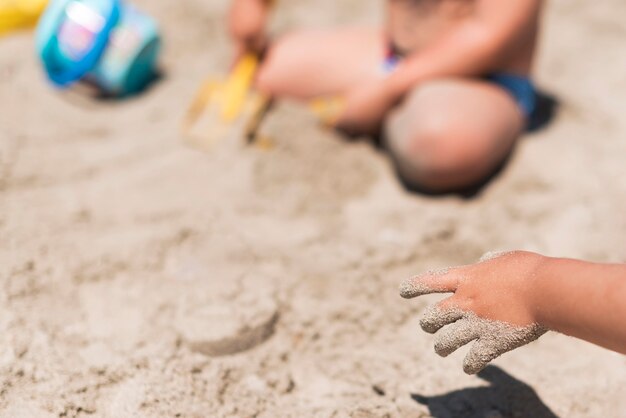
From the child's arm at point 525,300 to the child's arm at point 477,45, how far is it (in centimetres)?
83

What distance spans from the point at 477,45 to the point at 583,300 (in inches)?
37.1

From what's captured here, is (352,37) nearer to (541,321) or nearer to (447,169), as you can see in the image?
(447,169)

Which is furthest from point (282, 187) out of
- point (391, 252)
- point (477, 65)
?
point (477, 65)

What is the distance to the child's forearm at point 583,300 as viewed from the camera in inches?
33.1

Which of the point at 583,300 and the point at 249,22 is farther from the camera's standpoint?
the point at 249,22

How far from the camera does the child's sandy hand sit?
925 mm

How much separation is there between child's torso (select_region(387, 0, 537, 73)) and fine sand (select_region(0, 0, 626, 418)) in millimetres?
202

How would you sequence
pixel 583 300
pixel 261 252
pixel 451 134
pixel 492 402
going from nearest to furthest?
pixel 583 300
pixel 492 402
pixel 261 252
pixel 451 134

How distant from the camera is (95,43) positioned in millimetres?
1930

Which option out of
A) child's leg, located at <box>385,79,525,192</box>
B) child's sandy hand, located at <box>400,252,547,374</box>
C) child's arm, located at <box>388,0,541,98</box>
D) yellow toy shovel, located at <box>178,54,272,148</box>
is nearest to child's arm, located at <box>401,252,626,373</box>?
child's sandy hand, located at <box>400,252,547,374</box>

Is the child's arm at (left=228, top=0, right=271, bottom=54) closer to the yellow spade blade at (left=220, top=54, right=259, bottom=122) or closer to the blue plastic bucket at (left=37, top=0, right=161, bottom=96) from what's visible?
the yellow spade blade at (left=220, top=54, right=259, bottom=122)

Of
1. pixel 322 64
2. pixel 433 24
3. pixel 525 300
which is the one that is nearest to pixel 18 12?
pixel 322 64

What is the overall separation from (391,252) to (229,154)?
50cm

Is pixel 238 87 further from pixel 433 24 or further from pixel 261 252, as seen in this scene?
pixel 261 252
